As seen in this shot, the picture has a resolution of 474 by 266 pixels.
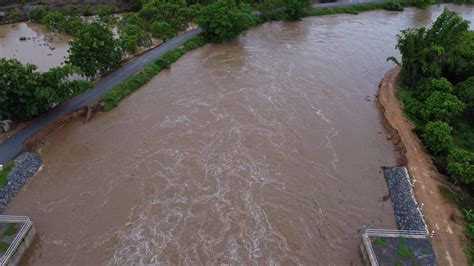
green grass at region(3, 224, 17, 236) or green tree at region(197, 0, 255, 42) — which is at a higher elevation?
green tree at region(197, 0, 255, 42)

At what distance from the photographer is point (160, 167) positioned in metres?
26.0

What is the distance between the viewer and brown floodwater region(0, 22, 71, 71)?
41719 millimetres

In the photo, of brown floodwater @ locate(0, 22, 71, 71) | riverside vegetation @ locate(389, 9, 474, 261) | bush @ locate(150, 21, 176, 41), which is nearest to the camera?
riverside vegetation @ locate(389, 9, 474, 261)

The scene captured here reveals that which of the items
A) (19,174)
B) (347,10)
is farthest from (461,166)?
(347,10)

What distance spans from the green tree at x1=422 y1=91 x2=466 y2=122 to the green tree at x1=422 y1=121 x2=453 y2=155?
2.03m

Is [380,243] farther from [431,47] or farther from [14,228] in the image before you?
[431,47]

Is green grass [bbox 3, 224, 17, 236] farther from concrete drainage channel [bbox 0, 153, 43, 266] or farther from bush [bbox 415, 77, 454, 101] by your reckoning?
bush [bbox 415, 77, 454, 101]

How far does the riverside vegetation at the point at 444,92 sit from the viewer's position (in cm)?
2584

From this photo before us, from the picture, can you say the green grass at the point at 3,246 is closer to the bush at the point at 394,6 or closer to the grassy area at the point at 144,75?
the grassy area at the point at 144,75

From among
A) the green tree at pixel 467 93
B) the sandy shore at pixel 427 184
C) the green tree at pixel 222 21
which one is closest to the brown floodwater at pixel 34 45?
the green tree at pixel 222 21

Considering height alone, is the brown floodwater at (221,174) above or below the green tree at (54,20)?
below

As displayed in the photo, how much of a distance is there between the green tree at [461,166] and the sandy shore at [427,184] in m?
1.23

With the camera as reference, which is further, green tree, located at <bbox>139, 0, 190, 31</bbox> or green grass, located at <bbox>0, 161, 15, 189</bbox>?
green tree, located at <bbox>139, 0, 190, 31</bbox>

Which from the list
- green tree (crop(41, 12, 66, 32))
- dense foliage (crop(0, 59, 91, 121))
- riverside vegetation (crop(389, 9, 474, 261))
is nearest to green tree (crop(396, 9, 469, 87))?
riverside vegetation (crop(389, 9, 474, 261))
